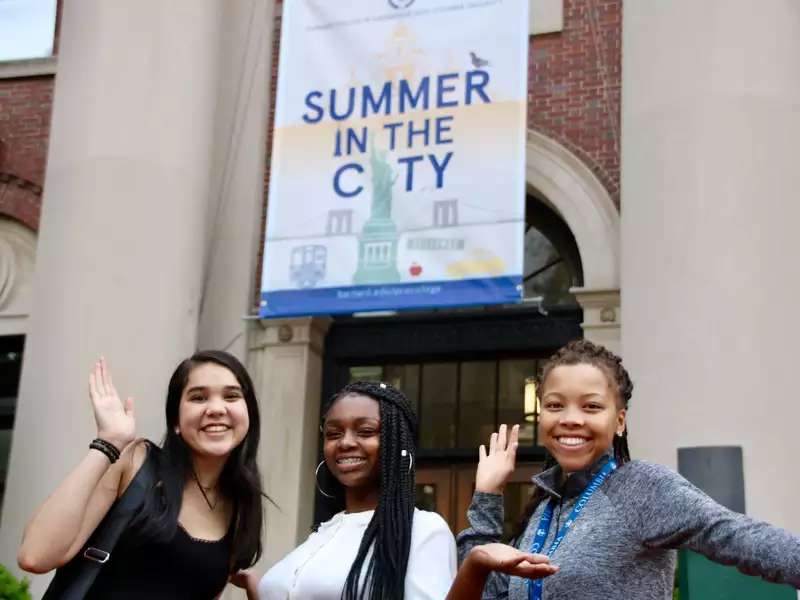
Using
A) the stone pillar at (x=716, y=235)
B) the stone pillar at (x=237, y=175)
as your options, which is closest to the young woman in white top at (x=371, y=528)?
the stone pillar at (x=716, y=235)

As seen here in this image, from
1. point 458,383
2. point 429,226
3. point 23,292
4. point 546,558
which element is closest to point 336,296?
point 429,226

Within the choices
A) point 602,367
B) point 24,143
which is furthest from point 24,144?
point 602,367

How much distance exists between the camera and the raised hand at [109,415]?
11.4 ft

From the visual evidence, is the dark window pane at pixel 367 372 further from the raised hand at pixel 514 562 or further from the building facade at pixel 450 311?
the raised hand at pixel 514 562

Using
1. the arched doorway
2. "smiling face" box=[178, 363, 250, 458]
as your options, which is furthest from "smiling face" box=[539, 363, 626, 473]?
the arched doorway

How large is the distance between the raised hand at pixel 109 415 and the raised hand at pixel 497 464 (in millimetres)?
962

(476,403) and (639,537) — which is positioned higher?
(476,403)

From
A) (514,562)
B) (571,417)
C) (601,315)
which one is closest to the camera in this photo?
(514,562)

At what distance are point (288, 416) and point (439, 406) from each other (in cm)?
135

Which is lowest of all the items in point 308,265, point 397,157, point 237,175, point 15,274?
point 308,265

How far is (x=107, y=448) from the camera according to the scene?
3461mm

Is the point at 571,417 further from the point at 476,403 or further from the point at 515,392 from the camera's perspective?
the point at 476,403

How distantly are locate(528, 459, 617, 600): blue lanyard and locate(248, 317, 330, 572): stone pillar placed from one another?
768cm

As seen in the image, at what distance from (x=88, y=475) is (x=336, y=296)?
652 centimetres
